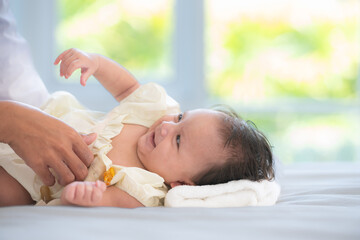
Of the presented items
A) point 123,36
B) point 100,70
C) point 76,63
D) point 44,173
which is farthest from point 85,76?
point 123,36

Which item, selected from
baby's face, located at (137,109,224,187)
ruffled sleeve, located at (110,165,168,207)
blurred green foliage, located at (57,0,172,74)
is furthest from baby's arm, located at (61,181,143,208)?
blurred green foliage, located at (57,0,172,74)

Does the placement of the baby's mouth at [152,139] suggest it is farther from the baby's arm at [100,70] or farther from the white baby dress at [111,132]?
the baby's arm at [100,70]

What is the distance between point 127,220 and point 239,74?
249cm

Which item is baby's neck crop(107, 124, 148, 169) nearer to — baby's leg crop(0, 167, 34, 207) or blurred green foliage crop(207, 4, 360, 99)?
baby's leg crop(0, 167, 34, 207)

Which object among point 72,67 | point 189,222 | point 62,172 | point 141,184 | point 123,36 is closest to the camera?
point 189,222

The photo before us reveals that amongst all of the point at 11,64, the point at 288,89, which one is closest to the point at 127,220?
the point at 11,64

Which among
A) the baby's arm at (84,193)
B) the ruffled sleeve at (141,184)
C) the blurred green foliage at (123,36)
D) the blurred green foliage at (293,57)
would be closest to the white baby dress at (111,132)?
the ruffled sleeve at (141,184)

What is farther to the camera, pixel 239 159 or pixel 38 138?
pixel 239 159

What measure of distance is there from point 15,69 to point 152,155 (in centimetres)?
55

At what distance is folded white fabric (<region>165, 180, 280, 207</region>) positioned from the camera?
105 cm

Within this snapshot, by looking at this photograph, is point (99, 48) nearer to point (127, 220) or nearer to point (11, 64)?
point (11, 64)

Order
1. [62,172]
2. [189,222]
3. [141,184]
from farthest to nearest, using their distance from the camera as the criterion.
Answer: [141,184] < [62,172] < [189,222]

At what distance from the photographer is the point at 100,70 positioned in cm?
141

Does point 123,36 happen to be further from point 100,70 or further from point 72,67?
point 72,67
